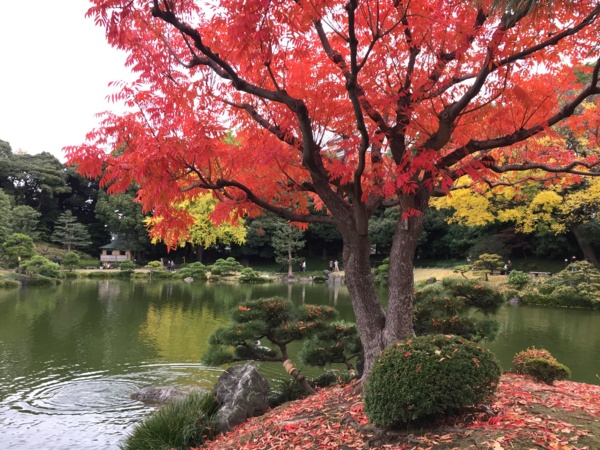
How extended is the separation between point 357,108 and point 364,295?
1.89m

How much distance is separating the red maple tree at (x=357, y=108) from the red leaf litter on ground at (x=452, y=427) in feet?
2.62

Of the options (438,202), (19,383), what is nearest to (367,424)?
(19,383)

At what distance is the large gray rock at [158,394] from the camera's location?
6965 mm

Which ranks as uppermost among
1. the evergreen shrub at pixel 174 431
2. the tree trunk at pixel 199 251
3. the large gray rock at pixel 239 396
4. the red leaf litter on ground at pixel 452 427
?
the tree trunk at pixel 199 251

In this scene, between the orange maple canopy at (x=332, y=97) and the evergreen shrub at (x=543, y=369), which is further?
the evergreen shrub at (x=543, y=369)

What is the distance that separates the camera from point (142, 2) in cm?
375

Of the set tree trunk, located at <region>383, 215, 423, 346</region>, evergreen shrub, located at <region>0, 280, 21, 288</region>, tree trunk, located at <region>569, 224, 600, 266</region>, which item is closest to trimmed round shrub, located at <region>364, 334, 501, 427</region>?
tree trunk, located at <region>383, 215, 423, 346</region>

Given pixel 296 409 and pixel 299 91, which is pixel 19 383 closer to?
pixel 296 409

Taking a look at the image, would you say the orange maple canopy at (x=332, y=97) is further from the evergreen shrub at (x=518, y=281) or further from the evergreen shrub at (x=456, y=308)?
the evergreen shrub at (x=518, y=281)

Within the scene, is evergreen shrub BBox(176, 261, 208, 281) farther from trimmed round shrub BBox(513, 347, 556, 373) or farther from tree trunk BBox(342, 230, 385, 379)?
tree trunk BBox(342, 230, 385, 379)

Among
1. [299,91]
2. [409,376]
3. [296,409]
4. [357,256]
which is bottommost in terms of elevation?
[296,409]

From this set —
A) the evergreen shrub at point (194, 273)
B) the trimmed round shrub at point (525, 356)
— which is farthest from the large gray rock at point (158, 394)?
the evergreen shrub at point (194, 273)

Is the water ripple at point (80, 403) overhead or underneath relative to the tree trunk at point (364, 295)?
underneath

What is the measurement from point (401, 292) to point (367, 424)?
1324mm
